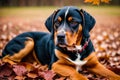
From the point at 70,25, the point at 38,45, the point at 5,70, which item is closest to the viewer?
the point at 70,25

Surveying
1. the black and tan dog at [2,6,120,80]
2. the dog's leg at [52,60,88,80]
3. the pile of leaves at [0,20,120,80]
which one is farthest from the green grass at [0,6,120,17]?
the dog's leg at [52,60,88,80]

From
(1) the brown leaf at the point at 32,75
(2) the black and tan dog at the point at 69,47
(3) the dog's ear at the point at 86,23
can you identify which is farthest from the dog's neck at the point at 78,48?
(1) the brown leaf at the point at 32,75

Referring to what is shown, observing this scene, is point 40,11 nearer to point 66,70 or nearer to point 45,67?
point 45,67

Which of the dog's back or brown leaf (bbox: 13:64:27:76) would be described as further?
the dog's back

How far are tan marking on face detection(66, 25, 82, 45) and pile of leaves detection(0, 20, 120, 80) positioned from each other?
0.39 m

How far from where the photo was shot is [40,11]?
612 cm

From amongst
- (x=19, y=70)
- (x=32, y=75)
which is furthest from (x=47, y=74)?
(x=19, y=70)

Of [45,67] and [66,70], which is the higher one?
[66,70]

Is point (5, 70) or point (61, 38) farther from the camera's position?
point (5, 70)

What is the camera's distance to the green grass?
5.72m

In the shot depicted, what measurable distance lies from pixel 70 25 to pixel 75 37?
0.13 metres

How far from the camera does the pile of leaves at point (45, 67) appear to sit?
5145mm

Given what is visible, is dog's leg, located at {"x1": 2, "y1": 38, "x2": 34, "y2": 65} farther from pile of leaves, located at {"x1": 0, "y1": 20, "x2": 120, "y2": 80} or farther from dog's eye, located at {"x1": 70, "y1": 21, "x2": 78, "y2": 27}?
dog's eye, located at {"x1": 70, "y1": 21, "x2": 78, "y2": 27}

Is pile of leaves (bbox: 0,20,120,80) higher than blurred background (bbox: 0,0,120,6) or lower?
lower
